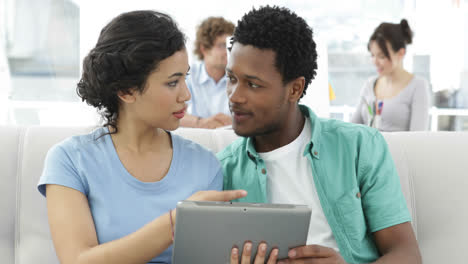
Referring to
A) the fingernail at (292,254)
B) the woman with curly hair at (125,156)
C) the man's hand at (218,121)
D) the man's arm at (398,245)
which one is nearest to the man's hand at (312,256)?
the fingernail at (292,254)

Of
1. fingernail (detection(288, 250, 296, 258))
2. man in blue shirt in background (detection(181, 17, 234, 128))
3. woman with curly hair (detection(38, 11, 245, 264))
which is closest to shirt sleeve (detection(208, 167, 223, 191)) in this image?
woman with curly hair (detection(38, 11, 245, 264))

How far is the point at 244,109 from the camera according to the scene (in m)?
1.28

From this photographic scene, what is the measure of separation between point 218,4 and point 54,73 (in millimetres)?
1565

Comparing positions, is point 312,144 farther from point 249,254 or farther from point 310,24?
point 310,24

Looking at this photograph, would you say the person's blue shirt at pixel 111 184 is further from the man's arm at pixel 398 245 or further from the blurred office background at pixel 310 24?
the blurred office background at pixel 310 24

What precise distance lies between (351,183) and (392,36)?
2.10 metres

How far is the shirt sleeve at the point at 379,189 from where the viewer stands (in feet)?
4.07

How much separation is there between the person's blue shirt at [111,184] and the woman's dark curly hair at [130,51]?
0.15 m

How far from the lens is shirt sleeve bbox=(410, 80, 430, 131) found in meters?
2.97

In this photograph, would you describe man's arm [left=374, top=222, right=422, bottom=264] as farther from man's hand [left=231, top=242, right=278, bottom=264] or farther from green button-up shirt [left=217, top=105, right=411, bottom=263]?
man's hand [left=231, top=242, right=278, bottom=264]

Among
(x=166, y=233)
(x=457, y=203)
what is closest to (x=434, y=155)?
(x=457, y=203)

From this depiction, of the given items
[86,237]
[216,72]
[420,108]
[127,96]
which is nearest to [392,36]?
[420,108]

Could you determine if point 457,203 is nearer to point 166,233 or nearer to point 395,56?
point 166,233

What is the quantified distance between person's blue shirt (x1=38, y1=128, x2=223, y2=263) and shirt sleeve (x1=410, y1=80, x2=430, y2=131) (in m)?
2.08
